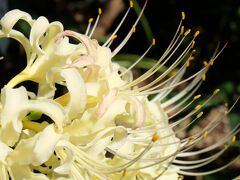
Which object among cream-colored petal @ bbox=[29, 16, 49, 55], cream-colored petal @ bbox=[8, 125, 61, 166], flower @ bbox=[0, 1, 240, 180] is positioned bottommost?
cream-colored petal @ bbox=[8, 125, 61, 166]

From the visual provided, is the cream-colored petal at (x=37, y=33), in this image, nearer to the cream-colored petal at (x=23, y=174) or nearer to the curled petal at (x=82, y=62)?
the curled petal at (x=82, y=62)

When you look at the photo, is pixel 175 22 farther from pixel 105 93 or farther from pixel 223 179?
pixel 105 93

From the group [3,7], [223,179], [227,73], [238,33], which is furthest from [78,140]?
[238,33]

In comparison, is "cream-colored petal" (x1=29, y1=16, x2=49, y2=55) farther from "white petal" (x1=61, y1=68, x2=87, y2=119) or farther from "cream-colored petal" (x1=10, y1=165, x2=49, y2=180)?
"cream-colored petal" (x1=10, y1=165, x2=49, y2=180)

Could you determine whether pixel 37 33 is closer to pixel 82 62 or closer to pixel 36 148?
pixel 82 62

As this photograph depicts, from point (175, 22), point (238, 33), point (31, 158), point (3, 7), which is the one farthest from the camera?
point (175, 22)

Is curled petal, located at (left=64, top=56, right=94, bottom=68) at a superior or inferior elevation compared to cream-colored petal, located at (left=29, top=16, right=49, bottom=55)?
inferior

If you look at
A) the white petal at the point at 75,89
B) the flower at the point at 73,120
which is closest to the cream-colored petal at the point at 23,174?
the flower at the point at 73,120

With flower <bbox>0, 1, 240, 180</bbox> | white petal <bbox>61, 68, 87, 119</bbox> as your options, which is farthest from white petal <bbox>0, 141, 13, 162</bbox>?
white petal <bbox>61, 68, 87, 119</bbox>

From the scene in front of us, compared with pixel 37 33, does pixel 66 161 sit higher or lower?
lower

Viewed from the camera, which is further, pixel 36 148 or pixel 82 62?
pixel 82 62

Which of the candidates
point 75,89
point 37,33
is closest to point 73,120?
point 75,89
